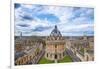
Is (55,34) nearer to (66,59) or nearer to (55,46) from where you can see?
(55,46)

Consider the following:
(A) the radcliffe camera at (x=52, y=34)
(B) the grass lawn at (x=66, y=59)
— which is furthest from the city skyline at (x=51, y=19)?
(B) the grass lawn at (x=66, y=59)

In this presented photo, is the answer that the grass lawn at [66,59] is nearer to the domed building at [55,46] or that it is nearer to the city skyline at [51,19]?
the domed building at [55,46]

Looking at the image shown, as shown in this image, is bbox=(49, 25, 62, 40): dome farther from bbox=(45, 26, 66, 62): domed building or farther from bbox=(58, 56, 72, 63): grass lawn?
bbox=(58, 56, 72, 63): grass lawn

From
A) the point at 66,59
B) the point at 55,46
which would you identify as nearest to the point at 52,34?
the point at 55,46

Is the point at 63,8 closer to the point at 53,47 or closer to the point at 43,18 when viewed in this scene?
the point at 43,18

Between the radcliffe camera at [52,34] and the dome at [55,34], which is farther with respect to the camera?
the dome at [55,34]

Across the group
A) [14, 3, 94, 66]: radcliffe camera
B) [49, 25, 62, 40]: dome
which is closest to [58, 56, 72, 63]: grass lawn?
[14, 3, 94, 66]: radcliffe camera
